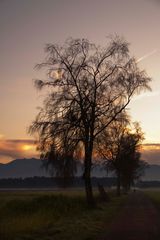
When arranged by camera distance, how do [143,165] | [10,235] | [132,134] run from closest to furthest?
[10,235] → [132,134] → [143,165]

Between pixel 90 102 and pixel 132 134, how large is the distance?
45730mm

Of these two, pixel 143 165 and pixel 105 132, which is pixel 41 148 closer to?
pixel 105 132

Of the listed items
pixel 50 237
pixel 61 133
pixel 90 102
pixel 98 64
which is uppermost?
pixel 98 64

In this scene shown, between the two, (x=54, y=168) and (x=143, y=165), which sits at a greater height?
(x=143, y=165)

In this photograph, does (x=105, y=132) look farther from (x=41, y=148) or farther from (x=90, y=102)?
(x=41, y=148)

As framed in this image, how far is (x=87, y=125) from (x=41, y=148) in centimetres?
435

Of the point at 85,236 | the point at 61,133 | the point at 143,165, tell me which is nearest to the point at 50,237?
the point at 85,236

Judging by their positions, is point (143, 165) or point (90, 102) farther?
point (143, 165)

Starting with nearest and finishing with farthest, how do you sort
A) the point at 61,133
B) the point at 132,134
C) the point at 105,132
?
the point at 61,133, the point at 105,132, the point at 132,134

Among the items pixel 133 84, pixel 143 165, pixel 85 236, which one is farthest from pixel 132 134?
pixel 85 236

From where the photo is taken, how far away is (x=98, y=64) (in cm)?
4306

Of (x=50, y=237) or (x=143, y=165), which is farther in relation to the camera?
(x=143, y=165)

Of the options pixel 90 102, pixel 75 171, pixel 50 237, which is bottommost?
pixel 50 237

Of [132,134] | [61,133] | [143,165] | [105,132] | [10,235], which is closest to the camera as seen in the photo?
[10,235]
